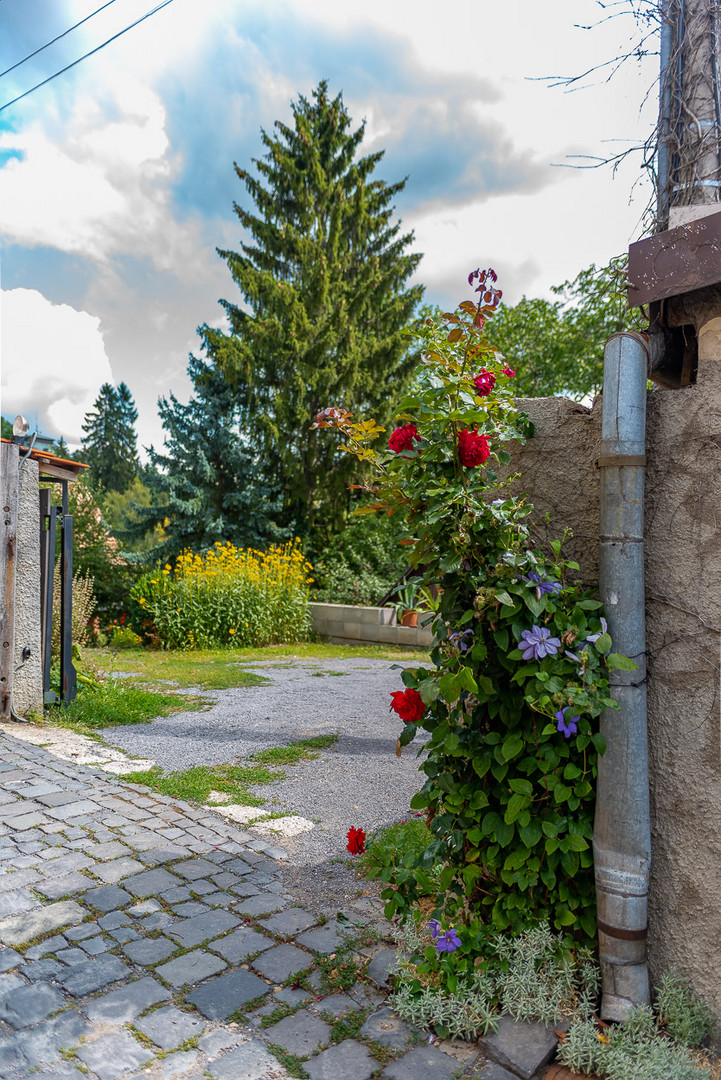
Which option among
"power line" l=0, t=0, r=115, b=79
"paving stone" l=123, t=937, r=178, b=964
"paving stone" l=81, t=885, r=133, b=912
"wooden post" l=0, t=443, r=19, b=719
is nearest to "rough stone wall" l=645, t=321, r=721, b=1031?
"paving stone" l=123, t=937, r=178, b=964

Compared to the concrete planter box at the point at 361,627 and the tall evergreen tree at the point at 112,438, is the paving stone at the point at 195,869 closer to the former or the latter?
the concrete planter box at the point at 361,627

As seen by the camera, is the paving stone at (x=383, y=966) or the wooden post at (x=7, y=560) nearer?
the paving stone at (x=383, y=966)

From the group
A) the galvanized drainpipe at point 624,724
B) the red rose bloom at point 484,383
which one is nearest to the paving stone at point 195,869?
the galvanized drainpipe at point 624,724

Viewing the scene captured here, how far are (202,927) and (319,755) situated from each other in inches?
86.8

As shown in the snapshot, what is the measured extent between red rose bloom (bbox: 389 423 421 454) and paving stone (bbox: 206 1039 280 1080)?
169 cm

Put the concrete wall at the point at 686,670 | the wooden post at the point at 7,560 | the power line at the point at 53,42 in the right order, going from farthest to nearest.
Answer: the power line at the point at 53,42
the wooden post at the point at 7,560
the concrete wall at the point at 686,670

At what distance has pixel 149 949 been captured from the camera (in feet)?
7.46

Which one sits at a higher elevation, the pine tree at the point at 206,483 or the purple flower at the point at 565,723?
the pine tree at the point at 206,483

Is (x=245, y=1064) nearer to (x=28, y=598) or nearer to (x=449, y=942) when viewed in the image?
(x=449, y=942)

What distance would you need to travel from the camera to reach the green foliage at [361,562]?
12.6m

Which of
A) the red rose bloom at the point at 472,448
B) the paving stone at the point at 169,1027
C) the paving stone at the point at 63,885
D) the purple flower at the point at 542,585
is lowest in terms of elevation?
the paving stone at the point at 63,885

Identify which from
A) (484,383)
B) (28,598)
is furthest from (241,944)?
(28,598)

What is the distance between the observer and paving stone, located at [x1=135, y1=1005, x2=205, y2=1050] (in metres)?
1.85

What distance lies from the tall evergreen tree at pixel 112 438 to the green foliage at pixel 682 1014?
153 ft
